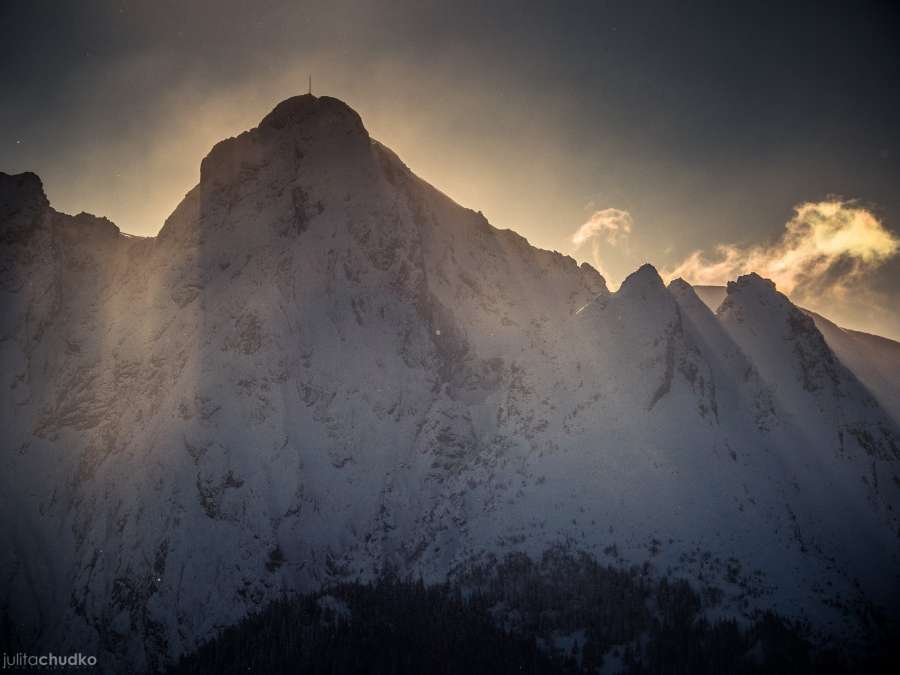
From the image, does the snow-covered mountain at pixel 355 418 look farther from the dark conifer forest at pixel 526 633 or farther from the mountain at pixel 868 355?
the mountain at pixel 868 355

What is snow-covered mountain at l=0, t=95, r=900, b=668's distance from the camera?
103m

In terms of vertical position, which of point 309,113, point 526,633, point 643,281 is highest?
point 309,113

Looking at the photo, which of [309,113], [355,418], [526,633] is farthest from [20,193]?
[526,633]

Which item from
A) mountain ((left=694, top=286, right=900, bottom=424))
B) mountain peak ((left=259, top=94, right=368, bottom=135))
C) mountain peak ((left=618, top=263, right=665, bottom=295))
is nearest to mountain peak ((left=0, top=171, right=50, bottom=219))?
mountain peak ((left=259, top=94, right=368, bottom=135))

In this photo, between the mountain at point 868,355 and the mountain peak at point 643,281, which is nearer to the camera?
the mountain peak at point 643,281

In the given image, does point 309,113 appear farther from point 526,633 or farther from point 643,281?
point 526,633

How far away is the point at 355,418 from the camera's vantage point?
→ 12406cm

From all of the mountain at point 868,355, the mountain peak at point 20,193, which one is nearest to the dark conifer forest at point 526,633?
the mountain at point 868,355

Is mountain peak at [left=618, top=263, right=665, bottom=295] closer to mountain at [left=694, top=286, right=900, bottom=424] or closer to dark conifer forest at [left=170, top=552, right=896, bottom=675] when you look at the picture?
mountain at [left=694, top=286, right=900, bottom=424]

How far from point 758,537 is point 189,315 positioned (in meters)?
127

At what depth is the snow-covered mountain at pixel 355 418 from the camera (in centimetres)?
10312

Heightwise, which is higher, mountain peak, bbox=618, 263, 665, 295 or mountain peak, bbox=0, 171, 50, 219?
mountain peak, bbox=0, 171, 50, 219

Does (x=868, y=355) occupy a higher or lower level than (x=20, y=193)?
lower

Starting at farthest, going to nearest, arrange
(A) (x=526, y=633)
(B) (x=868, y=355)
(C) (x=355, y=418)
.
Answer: (B) (x=868, y=355)
(C) (x=355, y=418)
(A) (x=526, y=633)
